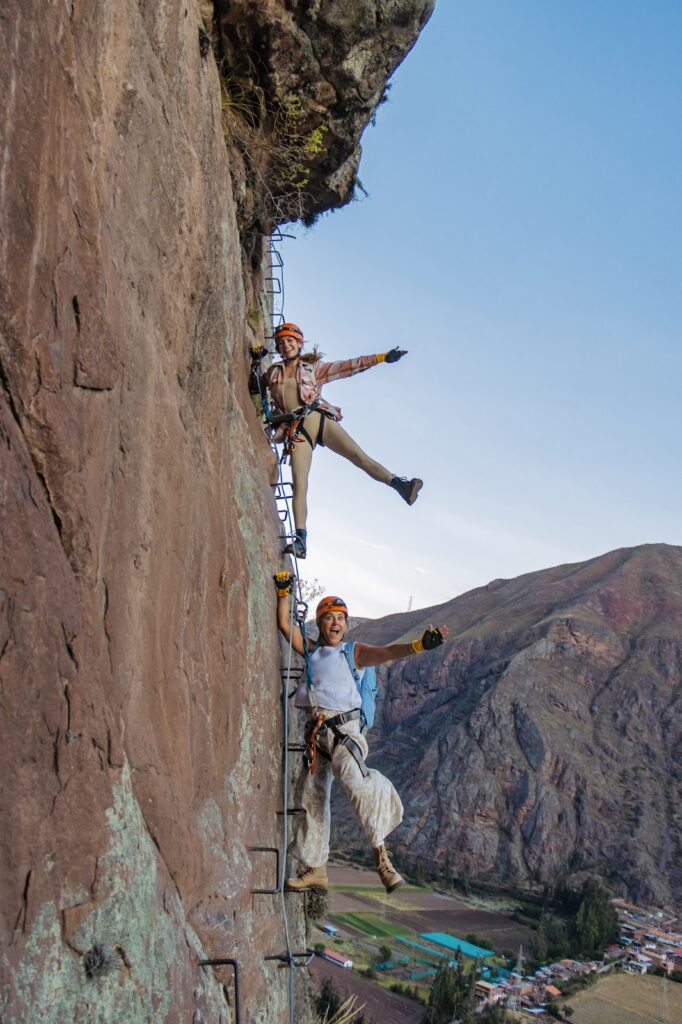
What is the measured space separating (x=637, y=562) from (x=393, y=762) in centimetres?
3390

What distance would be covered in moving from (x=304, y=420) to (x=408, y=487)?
1448mm

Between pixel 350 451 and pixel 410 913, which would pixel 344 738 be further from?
pixel 410 913

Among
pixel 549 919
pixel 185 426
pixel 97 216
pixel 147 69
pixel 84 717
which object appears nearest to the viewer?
pixel 84 717

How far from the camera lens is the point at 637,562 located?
284ft

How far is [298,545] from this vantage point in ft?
27.0

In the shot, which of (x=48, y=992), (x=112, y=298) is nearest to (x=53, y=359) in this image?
(x=112, y=298)

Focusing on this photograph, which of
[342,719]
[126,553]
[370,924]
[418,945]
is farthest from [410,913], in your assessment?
[126,553]

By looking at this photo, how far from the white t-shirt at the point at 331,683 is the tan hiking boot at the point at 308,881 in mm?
1282

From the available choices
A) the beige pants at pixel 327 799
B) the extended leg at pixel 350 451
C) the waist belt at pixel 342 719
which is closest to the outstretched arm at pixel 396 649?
the waist belt at pixel 342 719

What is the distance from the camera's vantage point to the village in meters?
42.7

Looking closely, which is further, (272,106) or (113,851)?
(272,106)

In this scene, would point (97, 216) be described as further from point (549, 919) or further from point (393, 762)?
point (393, 762)

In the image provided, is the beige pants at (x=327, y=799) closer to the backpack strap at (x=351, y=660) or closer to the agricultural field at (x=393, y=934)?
the backpack strap at (x=351, y=660)

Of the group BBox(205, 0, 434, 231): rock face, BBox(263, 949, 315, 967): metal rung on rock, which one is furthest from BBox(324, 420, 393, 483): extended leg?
BBox(263, 949, 315, 967): metal rung on rock
